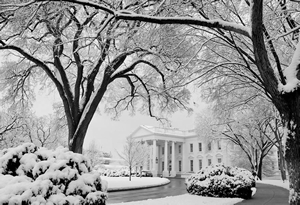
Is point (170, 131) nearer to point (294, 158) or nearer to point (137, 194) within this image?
point (137, 194)

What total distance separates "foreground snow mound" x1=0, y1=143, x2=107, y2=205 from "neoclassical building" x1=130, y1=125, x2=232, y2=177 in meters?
47.2

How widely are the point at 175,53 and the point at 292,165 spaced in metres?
6.45

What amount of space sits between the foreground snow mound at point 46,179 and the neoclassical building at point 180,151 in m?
47.2

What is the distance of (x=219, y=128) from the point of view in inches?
1268

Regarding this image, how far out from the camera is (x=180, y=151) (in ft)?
205

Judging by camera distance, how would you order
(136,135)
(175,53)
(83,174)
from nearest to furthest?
1. (83,174)
2. (175,53)
3. (136,135)

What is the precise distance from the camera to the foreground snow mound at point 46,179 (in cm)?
396

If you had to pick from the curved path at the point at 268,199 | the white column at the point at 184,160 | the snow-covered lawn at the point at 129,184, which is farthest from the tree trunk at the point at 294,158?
the white column at the point at 184,160

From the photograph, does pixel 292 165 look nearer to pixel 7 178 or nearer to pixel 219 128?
pixel 7 178

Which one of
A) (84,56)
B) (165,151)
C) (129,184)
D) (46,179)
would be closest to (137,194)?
(129,184)

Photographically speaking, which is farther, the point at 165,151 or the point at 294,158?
the point at 165,151

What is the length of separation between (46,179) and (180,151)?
59781mm

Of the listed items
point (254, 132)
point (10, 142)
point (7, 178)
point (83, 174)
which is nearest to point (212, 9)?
point (83, 174)

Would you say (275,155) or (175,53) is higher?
(175,53)
